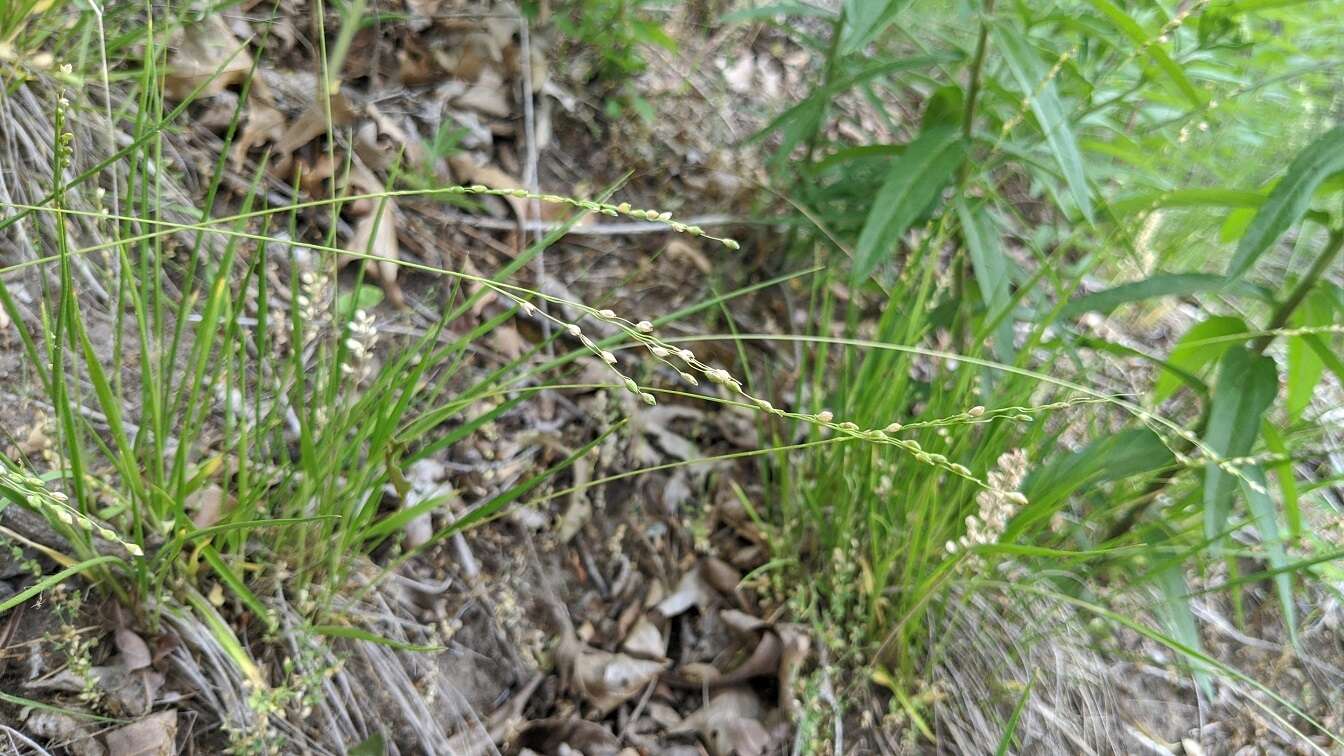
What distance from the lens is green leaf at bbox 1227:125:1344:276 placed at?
50.1 inches

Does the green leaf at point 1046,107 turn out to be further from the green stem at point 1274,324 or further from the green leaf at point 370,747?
the green leaf at point 370,747

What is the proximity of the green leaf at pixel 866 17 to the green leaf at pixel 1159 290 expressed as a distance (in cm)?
60

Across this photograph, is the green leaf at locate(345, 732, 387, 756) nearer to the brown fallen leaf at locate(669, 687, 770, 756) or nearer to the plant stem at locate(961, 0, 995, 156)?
the brown fallen leaf at locate(669, 687, 770, 756)

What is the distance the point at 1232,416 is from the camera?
1.45m

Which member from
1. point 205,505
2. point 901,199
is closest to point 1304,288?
point 901,199

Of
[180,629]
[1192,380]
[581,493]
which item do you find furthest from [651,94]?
[180,629]

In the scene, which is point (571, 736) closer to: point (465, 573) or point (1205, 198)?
point (465, 573)

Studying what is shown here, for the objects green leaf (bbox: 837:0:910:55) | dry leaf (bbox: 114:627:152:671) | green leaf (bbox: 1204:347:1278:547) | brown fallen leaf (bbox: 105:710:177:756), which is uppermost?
green leaf (bbox: 837:0:910:55)

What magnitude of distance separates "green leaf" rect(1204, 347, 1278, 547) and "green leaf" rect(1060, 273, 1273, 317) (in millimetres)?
107

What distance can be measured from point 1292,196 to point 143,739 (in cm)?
175

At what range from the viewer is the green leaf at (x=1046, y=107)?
59.1 inches

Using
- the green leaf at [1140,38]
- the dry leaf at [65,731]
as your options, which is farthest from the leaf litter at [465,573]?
the green leaf at [1140,38]

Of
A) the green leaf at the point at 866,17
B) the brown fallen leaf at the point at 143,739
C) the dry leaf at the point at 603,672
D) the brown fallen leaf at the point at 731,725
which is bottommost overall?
the brown fallen leaf at the point at 731,725

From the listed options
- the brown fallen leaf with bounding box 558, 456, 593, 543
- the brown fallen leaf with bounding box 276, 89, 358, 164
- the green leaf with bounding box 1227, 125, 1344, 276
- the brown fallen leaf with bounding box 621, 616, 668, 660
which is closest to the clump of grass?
the green leaf with bounding box 1227, 125, 1344, 276
